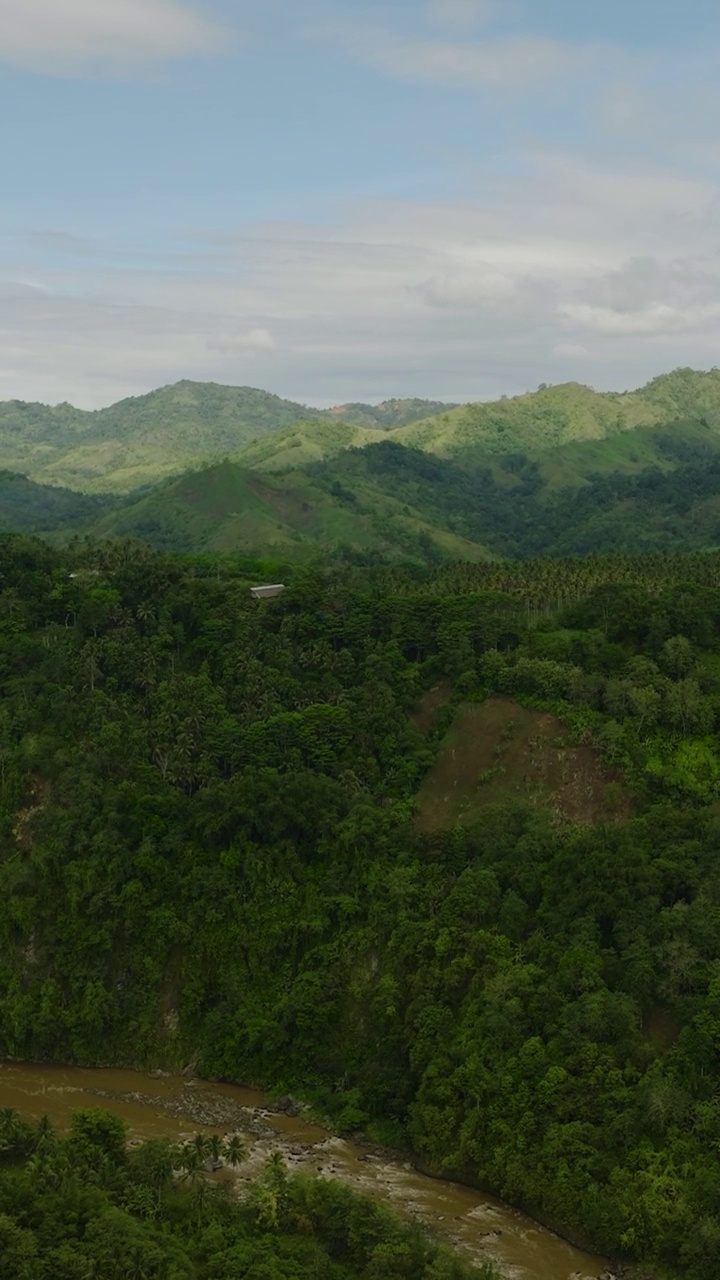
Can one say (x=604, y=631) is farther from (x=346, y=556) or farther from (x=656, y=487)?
(x=656, y=487)

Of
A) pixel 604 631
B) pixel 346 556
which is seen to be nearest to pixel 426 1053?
pixel 604 631

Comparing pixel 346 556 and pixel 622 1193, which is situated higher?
pixel 346 556

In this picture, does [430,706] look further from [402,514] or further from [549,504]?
[549,504]

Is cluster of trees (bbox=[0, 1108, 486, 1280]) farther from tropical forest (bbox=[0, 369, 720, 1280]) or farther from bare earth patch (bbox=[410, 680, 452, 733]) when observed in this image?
bare earth patch (bbox=[410, 680, 452, 733])

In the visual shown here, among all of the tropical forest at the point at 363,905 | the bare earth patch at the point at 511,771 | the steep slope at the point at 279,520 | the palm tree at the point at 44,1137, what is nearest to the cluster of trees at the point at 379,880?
the tropical forest at the point at 363,905

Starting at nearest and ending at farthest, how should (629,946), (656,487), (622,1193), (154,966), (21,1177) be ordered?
(21,1177)
(622,1193)
(629,946)
(154,966)
(656,487)

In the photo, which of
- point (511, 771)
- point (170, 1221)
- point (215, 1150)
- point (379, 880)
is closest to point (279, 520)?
point (511, 771)
